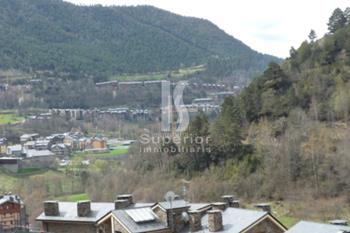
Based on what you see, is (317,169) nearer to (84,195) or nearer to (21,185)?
(84,195)

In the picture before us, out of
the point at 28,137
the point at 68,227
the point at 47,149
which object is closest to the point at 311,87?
the point at 68,227

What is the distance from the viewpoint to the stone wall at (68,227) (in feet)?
74.7

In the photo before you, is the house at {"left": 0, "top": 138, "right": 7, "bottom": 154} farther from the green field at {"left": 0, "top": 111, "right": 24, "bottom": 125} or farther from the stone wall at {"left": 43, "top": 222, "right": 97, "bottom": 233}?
the stone wall at {"left": 43, "top": 222, "right": 97, "bottom": 233}

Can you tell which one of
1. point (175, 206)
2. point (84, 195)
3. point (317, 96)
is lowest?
point (84, 195)

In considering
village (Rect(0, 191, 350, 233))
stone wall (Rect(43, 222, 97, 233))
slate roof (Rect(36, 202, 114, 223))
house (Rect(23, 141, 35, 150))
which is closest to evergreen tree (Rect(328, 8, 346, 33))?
house (Rect(23, 141, 35, 150))

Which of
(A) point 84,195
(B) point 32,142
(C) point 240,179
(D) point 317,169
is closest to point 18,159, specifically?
(B) point 32,142

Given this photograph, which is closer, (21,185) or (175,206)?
(175,206)

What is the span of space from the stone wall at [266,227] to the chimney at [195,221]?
1.58 meters

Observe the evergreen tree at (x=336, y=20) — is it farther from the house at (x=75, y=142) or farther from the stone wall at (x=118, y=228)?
the stone wall at (x=118, y=228)

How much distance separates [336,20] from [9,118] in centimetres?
5275

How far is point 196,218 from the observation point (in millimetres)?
19656

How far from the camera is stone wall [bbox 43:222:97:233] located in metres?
22.8

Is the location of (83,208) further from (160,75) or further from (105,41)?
(105,41)

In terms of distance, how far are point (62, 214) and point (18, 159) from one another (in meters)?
45.1
